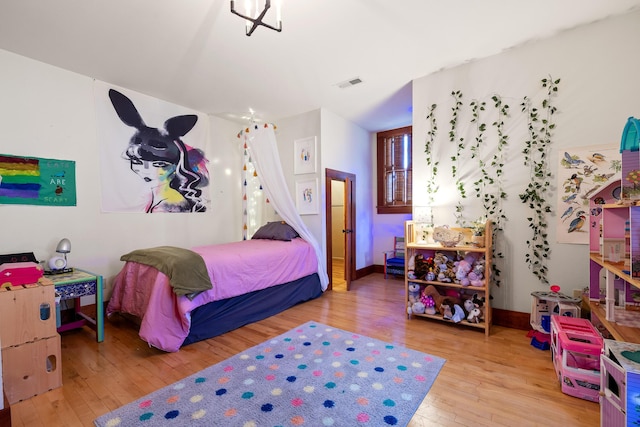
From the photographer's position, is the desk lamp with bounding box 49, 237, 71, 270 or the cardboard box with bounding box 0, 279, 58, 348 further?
the desk lamp with bounding box 49, 237, 71, 270

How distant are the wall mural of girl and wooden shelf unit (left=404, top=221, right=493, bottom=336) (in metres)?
3.08

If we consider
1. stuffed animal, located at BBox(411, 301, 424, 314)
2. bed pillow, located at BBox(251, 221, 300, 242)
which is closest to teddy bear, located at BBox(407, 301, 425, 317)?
stuffed animal, located at BBox(411, 301, 424, 314)

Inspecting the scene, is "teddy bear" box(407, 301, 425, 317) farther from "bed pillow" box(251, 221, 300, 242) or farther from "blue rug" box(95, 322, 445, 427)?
"bed pillow" box(251, 221, 300, 242)

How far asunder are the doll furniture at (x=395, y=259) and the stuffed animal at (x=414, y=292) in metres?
1.74

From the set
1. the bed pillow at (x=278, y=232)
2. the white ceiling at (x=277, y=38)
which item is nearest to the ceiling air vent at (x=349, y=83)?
the white ceiling at (x=277, y=38)

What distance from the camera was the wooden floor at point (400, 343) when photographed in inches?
65.0

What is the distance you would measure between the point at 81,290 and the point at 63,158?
58.1 inches

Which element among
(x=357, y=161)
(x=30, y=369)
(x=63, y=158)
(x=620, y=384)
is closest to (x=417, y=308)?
(x=620, y=384)

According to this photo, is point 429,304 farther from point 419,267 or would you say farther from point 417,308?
point 419,267

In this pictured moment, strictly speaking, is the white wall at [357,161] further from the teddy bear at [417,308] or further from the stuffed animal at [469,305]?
the stuffed animal at [469,305]

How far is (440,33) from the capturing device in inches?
99.7

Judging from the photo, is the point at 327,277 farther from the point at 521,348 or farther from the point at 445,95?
the point at 445,95

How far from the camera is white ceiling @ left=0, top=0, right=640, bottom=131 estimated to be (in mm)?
2197

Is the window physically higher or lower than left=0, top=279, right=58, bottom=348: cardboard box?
higher
